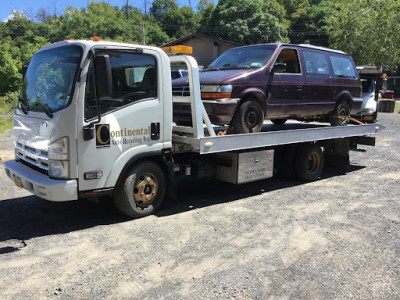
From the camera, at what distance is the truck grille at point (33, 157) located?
4.50 m

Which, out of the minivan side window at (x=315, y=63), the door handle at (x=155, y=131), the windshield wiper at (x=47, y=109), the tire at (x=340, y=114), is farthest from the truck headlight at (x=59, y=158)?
the tire at (x=340, y=114)

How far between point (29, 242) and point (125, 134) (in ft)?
5.73

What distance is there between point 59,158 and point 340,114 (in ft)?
19.7

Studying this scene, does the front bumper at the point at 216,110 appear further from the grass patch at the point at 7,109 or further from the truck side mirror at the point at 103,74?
the grass patch at the point at 7,109

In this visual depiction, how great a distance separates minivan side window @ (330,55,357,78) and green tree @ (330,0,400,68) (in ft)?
65.2

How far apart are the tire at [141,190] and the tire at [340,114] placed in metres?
4.39

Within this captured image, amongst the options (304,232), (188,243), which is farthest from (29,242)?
(304,232)

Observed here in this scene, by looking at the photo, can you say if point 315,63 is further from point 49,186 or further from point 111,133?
point 49,186

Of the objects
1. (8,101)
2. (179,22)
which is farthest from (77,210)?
(179,22)

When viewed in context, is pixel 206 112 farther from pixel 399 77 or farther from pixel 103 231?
pixel 399 77

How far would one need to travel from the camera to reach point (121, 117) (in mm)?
4727

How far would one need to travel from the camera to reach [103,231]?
4809 millimetres

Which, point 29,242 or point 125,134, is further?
point 125,134

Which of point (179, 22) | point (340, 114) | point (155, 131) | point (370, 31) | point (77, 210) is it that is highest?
point (179, 22)
